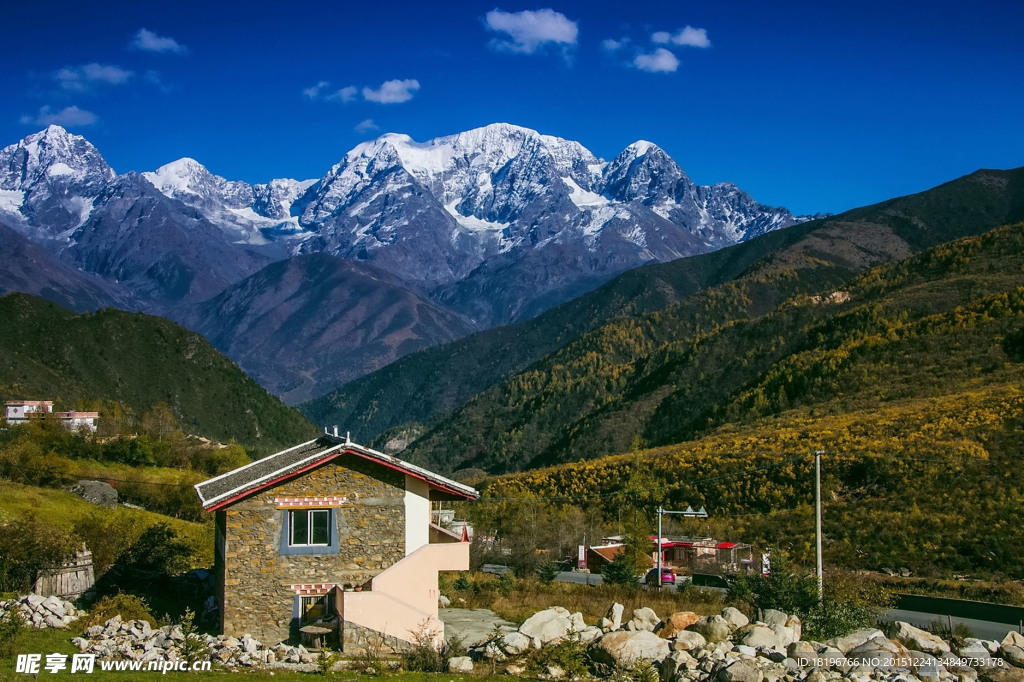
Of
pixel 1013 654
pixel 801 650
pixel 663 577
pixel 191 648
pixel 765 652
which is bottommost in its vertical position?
pixel 663 577

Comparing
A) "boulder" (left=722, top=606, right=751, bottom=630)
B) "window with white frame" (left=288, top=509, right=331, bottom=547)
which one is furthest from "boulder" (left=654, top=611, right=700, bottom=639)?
"window with white frame" (left=288, top=509, right=331, bottom=547)

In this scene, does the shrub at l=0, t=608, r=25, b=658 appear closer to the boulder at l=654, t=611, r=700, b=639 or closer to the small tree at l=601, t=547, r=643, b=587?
the boulder at l=654, t=611, r=700, b=639

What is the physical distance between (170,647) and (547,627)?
27.3ft

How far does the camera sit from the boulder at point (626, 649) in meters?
21.5

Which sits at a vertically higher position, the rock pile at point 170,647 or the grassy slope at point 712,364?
the grassy slope at point 712,364

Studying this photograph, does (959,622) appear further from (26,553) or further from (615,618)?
(26,553)

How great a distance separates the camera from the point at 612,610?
88.2 feet

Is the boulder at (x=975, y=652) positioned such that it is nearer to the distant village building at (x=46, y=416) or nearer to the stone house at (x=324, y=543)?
the stone house at (x=324, y=543)

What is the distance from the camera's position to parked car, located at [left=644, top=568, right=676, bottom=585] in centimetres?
4289

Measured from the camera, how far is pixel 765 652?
22.1 metres

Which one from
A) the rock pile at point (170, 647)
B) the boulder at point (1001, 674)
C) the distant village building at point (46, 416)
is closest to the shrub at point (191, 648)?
the rock pile at point (170, 647)

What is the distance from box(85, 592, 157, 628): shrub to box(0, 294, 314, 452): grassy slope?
7851cm

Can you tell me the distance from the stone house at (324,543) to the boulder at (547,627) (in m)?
2.17

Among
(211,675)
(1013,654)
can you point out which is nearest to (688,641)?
(1013,654)
